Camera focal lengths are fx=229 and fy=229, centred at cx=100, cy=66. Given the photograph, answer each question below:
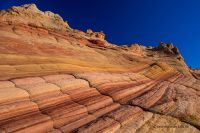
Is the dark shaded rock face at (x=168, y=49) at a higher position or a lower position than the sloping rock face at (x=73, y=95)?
higher

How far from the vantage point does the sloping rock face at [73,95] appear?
8.97 meters

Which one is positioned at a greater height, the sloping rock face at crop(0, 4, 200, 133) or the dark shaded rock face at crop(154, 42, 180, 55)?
the dark shaded rock face at crop(154, 42, 180, 55)

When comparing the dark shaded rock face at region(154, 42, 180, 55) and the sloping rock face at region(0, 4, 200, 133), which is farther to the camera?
the dark shaded rock face at region(154, 42, 180, 55)

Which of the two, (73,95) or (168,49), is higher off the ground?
(168,49)

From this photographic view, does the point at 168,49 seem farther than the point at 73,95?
Yes

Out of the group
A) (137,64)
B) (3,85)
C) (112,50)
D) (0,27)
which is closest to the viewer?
(3,85)

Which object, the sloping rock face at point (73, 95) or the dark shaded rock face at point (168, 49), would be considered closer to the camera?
the sloping rock face at point (73, 95)

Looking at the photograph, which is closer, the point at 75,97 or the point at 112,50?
the point at 75,97

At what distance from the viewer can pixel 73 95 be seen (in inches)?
438

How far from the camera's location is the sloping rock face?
29.4 ft

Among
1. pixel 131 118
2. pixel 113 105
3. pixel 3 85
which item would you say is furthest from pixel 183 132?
pixel 3 85

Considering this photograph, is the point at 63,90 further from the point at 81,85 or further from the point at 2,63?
the point at 2,63

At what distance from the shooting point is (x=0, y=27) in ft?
56.0

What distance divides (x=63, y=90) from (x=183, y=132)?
5767 millimetres
